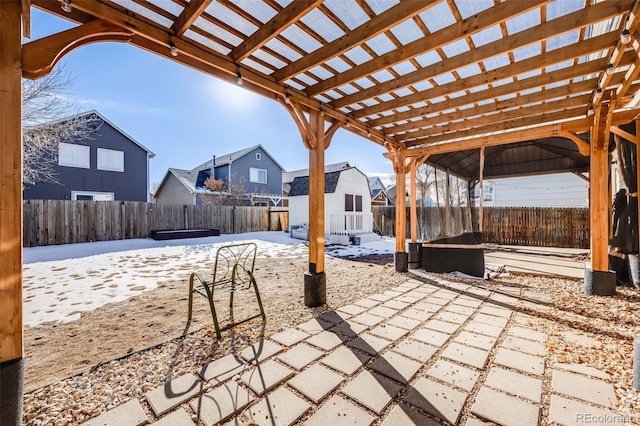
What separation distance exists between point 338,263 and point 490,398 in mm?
5095

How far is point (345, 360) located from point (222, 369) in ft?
3.37

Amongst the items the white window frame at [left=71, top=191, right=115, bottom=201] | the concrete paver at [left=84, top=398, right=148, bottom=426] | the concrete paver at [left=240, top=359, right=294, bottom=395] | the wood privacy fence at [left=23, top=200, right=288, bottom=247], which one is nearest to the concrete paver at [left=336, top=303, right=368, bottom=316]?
the concrete paver at [left=240, top=359, right=294, bottom=395]

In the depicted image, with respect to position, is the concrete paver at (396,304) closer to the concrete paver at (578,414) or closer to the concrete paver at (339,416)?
the concrete paver at (578,414)

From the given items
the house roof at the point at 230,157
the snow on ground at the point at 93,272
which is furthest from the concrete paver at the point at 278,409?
the house roof at the point at 230,157

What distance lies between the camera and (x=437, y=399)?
180 centimetres

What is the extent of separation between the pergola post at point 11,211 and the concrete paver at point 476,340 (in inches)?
132

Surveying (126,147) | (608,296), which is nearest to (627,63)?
(608,296)

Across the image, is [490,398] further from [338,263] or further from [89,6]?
[338,263]

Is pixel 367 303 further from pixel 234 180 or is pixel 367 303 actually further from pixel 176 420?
pixel 234 180

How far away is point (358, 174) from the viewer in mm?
13789

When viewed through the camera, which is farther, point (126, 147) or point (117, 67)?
point (126, 147)

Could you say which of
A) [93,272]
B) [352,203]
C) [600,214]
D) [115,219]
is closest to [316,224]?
[600,214]

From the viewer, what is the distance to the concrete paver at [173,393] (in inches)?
67.7

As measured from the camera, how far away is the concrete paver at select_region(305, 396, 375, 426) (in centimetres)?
159
